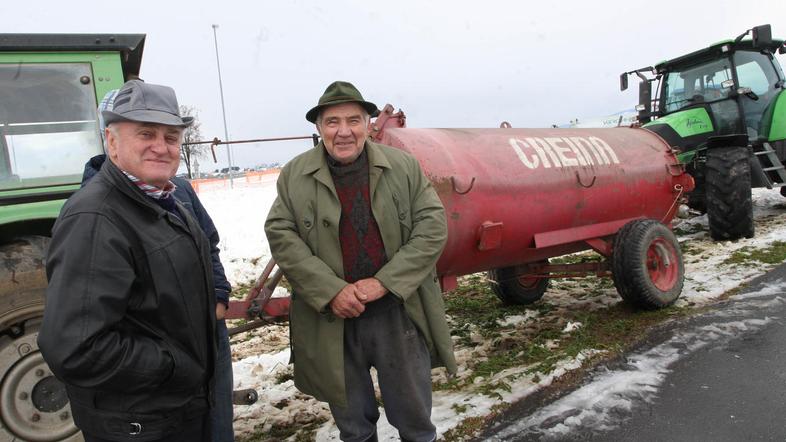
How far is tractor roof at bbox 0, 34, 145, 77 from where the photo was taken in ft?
8.61

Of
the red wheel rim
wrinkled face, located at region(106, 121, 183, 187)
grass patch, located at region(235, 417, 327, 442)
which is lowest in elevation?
grass patch, located at region(235, 417, 327, 442)

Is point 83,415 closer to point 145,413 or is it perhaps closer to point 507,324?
point 145,413

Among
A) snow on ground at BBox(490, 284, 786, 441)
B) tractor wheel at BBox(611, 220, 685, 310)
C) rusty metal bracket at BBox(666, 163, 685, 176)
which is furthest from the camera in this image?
rusty metal bracket at BBox(666, 163, 685, 176)

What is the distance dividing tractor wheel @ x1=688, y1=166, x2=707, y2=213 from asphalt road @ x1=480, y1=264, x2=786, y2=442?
13.8ft

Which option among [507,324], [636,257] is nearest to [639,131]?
[636,257]

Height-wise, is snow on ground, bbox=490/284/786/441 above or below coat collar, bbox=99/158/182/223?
below

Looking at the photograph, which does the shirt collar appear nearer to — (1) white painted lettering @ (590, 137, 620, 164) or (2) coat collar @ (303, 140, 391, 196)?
(2) coat collar @ (303, 140, 391, 196)

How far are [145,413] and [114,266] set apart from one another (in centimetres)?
45

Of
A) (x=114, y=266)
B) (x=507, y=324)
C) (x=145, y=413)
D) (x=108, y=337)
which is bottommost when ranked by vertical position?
(x=507, y=324)

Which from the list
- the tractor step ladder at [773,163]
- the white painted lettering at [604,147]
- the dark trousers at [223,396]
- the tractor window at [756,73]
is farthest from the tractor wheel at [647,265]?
the tractor window at [756,73]

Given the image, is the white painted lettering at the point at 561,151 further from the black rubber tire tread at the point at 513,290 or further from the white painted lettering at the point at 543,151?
the black rubber tire tread at the point at 513,290

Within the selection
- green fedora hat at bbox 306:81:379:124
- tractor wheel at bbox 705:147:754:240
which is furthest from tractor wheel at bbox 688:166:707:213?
green fedora hat at bbox 306:81:379:124

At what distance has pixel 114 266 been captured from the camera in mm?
1441

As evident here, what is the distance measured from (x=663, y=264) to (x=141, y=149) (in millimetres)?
4536
